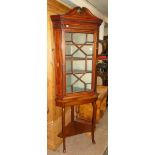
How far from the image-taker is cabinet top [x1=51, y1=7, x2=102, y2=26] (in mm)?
2164

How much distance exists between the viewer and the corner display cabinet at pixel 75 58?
87.9 inches

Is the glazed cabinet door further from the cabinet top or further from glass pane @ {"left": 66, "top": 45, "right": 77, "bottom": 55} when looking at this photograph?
the cabinet top

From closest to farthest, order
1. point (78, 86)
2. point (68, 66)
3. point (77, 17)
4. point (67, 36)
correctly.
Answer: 1. point (77, 17)
2. point (67, 36)
3. point (68, 66)
4. point (78, 86)

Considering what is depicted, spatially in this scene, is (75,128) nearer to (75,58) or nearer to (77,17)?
(75,58)

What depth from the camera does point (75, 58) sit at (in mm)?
2473

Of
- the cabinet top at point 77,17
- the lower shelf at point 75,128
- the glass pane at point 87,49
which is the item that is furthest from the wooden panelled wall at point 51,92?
the glass pane at point 87,49

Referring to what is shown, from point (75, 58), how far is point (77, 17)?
21.2 inches

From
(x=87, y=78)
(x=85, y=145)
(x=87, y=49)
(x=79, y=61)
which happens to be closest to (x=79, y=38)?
(x=87, y=49)
